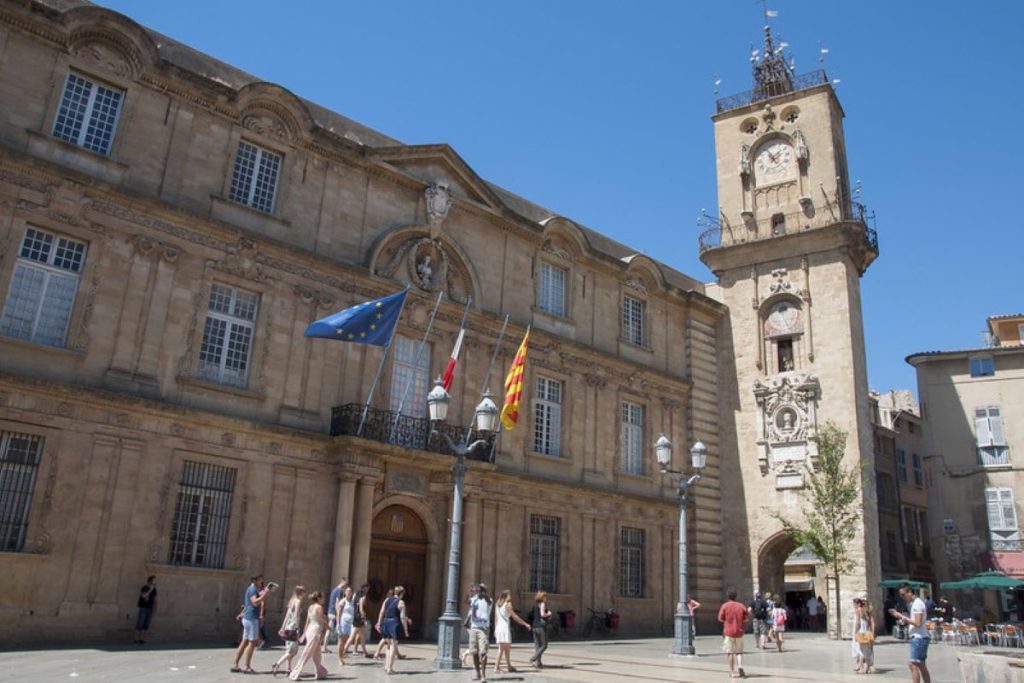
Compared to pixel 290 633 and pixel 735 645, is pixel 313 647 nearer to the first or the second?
pixel 290 633

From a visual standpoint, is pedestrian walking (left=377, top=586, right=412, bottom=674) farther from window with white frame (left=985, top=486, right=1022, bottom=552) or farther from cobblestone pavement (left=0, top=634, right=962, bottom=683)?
window with white frame (left=985, top=486, right=1022, bottom=552)

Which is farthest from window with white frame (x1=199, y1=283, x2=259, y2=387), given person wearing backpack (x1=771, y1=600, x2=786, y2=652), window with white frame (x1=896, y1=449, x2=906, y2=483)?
window with white frame (x1=896, y1=449, x2=906, y2=483)

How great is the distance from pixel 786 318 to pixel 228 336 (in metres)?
19.9

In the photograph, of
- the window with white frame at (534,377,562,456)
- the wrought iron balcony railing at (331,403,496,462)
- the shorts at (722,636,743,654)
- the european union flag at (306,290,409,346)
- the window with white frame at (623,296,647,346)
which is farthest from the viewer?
the window with white frame at (623,296,647,346)

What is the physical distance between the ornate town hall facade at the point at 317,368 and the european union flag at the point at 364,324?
2.24m

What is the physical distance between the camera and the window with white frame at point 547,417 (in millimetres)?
24688

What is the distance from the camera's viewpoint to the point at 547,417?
82.2 ft

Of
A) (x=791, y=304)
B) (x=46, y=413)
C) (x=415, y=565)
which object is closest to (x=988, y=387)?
(x=791, y=304)

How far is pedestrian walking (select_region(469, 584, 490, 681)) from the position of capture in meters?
12.8

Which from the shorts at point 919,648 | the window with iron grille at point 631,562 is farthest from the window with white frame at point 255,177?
the shorts at point 919,648

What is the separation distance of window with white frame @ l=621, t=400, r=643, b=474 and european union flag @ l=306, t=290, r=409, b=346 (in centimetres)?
1105

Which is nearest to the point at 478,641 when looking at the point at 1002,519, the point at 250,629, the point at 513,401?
the point at 250,629

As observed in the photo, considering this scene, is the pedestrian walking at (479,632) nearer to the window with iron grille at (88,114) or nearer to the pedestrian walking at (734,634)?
the pedestrian walking at (734,634)

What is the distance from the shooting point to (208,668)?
12.7 m
